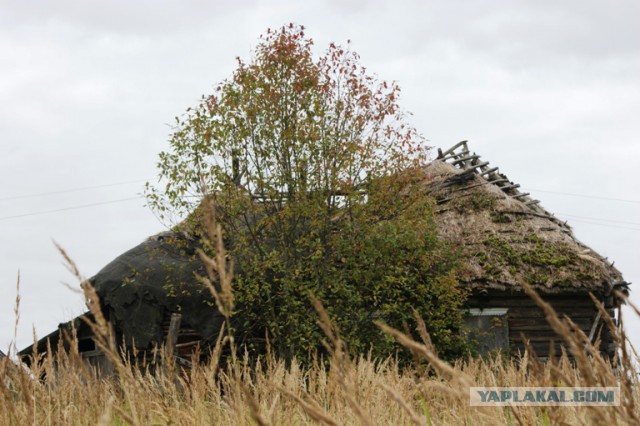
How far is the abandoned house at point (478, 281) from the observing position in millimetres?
13758

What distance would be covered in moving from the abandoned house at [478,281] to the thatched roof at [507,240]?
0.02 metres

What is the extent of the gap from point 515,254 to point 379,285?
4307 millimetres

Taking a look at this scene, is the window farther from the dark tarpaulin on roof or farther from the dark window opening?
the dark window opening

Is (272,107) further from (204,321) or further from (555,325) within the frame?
(555,325)

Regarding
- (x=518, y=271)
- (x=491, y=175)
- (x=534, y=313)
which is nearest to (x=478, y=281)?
(x=518, y=271)

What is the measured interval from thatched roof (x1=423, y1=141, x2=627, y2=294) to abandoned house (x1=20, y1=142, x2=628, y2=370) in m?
0.02

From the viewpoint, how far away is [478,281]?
49.2 feet

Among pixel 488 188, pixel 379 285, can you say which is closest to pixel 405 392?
pixel 379 285

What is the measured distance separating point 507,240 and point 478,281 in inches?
73.9

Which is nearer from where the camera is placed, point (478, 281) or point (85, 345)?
point (478, 281)

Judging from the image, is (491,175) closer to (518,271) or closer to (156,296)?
(518,271)

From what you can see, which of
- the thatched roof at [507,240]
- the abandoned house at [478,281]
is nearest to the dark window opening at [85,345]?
the abandoned house at [478,281]

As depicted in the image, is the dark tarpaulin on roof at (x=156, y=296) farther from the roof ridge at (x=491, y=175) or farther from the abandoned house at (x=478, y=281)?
the roof ridge at (x=491, y=175)

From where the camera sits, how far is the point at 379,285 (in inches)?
511
